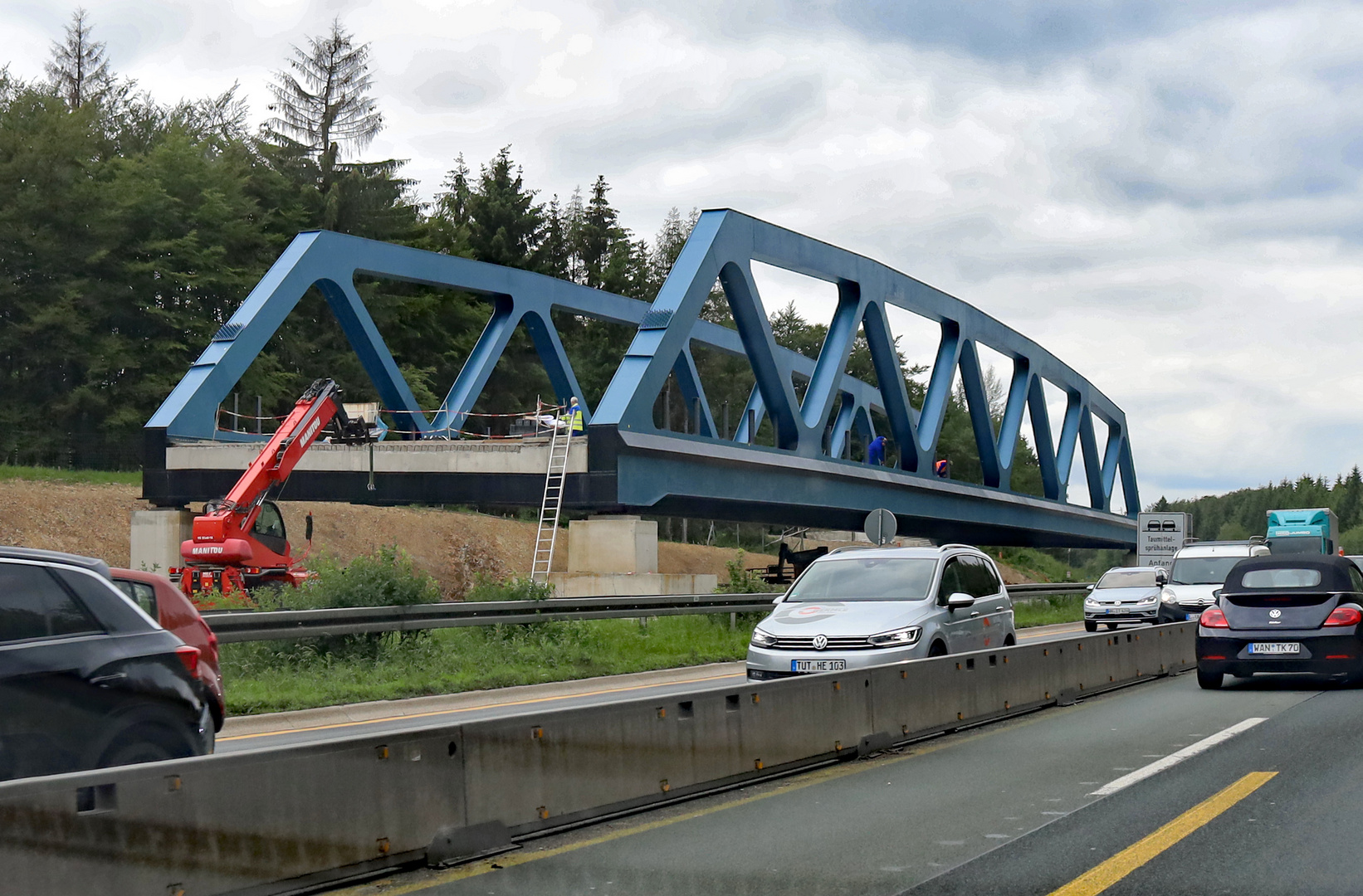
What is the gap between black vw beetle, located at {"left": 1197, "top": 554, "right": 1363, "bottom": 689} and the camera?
54.4 feet

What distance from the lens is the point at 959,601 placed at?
14.6 m

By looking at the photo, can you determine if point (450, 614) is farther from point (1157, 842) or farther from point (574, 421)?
point (574, 421)

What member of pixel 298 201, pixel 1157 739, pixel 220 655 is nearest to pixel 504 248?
pixel 298 201

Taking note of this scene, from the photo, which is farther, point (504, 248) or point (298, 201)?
point (504, 248)

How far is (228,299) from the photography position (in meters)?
64.6

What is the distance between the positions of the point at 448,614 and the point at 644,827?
11393mm

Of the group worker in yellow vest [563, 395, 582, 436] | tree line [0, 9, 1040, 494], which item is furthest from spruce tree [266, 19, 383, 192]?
worker in yellow vest [563, 395, 582, 436]

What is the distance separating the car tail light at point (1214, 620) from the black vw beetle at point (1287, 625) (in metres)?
0.01

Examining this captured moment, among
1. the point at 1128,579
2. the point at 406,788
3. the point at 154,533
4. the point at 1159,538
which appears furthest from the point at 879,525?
the point at 1159,538

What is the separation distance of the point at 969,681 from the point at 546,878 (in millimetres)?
7436

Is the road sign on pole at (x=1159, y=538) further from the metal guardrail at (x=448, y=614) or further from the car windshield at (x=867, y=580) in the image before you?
the car windshield at (x=867, y=580)

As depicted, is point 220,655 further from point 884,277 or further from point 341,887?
point 884,277

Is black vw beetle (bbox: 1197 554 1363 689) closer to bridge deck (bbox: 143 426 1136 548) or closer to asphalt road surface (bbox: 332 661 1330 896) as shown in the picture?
asphalt road surface (bbox: 332 661 1330 896)

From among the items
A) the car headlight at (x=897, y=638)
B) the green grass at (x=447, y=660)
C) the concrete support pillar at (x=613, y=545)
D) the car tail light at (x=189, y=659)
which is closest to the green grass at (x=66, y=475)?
the concrete support pillar at (x=613, y=545)
